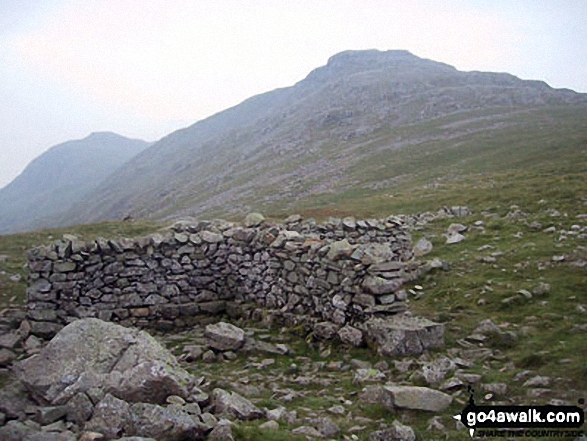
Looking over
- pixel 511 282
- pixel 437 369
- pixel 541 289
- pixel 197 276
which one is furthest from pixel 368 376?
pixel 197 276

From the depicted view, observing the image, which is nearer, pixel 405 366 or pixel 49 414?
pixel 49 414

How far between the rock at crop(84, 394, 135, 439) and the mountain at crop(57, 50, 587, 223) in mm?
55819

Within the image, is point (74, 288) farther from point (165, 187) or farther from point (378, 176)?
point (165, 187)

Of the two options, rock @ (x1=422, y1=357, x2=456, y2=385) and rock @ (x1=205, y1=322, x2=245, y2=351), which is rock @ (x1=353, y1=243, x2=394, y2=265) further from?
rock @ (x1=205, y1=322, x2=245, y2=351)

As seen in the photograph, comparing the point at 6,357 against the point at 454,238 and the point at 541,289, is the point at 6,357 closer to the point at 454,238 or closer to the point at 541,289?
the point at 541,289

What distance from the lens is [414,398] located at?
6.82 m

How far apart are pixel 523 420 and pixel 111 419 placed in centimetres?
519

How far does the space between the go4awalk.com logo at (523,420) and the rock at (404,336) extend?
2.21 meters

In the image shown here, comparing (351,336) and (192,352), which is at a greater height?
(351,336)

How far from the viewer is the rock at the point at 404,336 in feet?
28.9

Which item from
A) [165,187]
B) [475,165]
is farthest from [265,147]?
[475,165]

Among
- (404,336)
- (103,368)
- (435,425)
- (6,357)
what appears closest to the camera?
(435,425)

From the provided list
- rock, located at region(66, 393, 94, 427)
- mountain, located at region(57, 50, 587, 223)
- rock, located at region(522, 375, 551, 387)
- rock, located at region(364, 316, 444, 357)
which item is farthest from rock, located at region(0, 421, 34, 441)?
mountain, located at region(57, 50, 587, 223)

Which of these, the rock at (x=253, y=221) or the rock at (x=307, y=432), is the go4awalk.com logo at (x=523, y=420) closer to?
the rock at (x=307, y=432)
